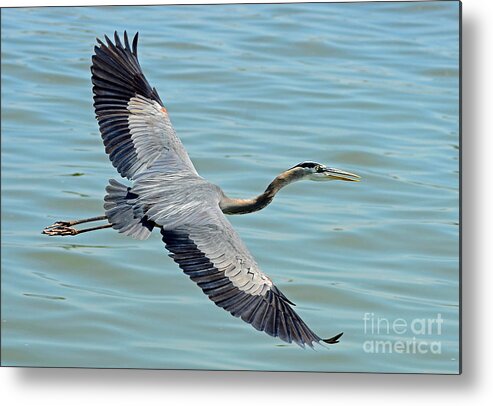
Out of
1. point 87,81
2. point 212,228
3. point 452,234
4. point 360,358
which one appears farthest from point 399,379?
point 87,81

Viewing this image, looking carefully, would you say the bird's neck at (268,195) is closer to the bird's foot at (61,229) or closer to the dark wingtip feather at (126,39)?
the bird's foot at (61,229)

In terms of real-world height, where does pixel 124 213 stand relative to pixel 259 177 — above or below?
below

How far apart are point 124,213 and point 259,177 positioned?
33.2 inches

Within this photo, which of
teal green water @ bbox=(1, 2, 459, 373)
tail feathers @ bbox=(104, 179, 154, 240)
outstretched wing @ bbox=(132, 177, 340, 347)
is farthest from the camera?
teal green water @ bbox=(1, 2, 459, 373)

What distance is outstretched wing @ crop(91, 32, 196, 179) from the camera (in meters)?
5.61

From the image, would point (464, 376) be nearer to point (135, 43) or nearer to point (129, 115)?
point (129, 115)

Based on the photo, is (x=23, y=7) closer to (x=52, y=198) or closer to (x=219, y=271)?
(x=52, y=198)

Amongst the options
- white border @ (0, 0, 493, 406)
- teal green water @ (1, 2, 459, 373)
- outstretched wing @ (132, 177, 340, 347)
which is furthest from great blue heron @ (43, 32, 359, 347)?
white border @ (0, 0, 493, 406)

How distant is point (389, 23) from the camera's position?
5.61m

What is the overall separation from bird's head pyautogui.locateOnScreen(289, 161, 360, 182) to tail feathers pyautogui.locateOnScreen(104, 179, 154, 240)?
79 cm

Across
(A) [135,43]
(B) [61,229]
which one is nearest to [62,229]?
(B) [61,229]

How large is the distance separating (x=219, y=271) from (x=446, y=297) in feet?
3.44

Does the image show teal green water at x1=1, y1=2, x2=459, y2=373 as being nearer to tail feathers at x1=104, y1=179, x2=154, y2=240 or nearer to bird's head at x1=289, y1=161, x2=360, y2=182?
bird's head at x1=289, y1=161, x2=360, y2=182

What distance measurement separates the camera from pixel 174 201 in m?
5.30
